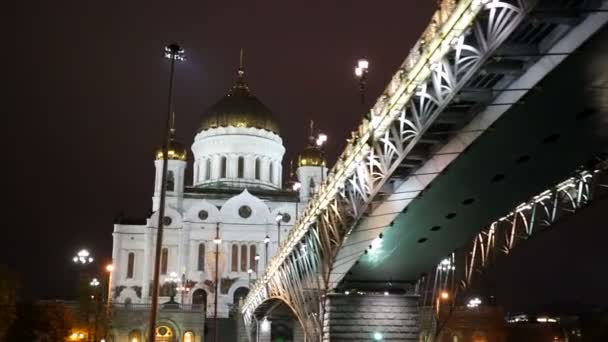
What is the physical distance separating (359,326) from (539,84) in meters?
18.9

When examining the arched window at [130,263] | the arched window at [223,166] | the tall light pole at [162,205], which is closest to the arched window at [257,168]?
the arched window at [223,166]

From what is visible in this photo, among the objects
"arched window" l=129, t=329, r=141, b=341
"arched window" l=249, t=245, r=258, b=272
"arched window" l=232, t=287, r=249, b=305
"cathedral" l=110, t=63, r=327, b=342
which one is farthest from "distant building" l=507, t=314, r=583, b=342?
"arched window" l=129, t=329, r=141, b=341

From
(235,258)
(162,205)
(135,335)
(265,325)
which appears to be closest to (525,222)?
(162,205)

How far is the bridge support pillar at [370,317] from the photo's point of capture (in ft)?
110

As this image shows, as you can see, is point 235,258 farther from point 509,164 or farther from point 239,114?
point 509,164

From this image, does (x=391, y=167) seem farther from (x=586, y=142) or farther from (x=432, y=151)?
(x=586, y=142)

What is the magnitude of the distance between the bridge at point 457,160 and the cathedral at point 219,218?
34325 mm

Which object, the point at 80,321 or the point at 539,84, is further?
the point at 80,321

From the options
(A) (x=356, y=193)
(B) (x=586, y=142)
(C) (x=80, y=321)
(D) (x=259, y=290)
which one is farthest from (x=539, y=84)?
(C) (x=80, y=321)

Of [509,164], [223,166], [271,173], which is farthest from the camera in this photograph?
[271,173]

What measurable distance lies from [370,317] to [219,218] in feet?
154

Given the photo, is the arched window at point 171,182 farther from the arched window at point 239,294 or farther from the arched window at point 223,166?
the arched window at point 239,294

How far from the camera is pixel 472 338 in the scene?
64188 millimetres

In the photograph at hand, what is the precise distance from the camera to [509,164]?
2295 cm
